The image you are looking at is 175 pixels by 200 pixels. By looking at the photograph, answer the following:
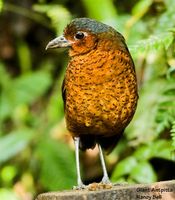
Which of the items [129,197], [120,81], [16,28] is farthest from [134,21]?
[16,28]

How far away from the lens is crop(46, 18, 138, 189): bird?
3.69 metres

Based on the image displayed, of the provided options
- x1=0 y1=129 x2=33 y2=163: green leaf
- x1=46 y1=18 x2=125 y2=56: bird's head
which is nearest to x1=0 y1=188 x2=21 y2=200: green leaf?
x1=0 y1=129 x2=33 y2=163: green leaf

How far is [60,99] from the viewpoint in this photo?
6.39 m

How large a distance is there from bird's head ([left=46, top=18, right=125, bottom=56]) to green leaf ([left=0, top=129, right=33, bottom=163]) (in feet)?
7.18

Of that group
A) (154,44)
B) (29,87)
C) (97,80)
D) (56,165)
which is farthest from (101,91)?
(29,87)

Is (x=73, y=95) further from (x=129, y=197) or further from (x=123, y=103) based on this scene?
(x=129, y=197)

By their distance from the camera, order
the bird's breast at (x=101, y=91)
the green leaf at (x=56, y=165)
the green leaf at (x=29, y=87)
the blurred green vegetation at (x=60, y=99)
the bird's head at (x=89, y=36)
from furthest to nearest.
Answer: the green leaf at (x=29, y=87)
the green leaf at (x=56, y=165)
the blurred green vegetation at (x=60, y=99)
the bird's head at (x=89, y=36)
the bird's breast at (x=101, y=91)

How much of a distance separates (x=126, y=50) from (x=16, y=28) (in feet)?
14.1

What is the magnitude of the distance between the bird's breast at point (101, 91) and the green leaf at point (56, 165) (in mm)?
1875

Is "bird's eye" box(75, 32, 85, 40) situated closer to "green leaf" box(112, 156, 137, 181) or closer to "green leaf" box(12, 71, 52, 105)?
"green leaf" box(112, 156, 137, 181)

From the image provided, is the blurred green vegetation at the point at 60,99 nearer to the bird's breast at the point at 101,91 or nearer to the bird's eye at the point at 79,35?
the bird's breast at the point at 101,91

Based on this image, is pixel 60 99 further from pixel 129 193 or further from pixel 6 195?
pixel 129 193

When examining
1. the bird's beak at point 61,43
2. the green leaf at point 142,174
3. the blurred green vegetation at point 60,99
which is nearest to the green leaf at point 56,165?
the blurred green vegetation at point 60,99

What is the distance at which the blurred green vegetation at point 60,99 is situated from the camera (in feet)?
15.0
